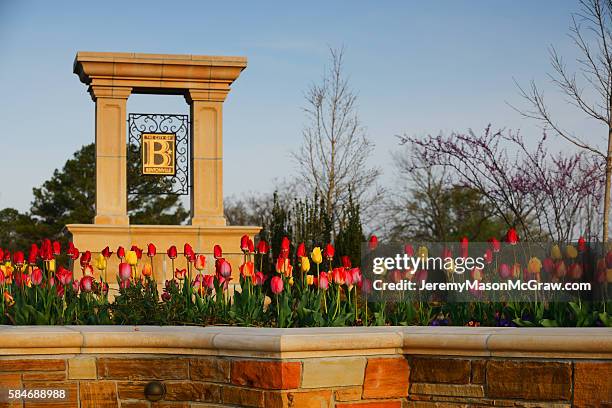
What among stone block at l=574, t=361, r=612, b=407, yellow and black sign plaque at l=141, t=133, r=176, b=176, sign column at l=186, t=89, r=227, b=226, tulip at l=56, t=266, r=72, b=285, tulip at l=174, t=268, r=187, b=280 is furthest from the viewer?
yellow and black sign plaque at l=141, t=133, r=176, b=176

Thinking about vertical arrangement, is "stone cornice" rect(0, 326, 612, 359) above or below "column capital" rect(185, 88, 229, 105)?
below

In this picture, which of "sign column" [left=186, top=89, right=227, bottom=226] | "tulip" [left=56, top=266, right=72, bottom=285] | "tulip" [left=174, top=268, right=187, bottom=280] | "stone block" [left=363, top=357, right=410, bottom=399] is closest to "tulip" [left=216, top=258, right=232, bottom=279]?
"tulip" [left=174, top=268, right=187, bottom=280]

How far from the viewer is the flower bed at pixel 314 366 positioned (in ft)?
16.4

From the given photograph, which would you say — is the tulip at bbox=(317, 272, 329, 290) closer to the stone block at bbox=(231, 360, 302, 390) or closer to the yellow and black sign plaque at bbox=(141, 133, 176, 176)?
the stone block at bbox=(231, 360, 302, 390)

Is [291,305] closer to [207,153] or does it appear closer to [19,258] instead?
[19,258]

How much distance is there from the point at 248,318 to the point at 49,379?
4.79 feet

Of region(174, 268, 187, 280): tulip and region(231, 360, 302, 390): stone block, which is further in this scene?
region(174, 268, 187, 280): tulip

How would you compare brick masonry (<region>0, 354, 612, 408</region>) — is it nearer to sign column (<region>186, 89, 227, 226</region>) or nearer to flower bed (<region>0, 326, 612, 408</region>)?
flower bed (<region>0, 326, 612, 408</region>)

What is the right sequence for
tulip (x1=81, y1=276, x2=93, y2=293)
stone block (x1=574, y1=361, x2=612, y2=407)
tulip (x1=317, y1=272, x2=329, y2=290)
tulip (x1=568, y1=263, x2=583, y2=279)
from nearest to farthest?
1. stone block (x1=574, y1=361, x2=612, y2=407)
2. tulip (x1=317, y1=272, x2=329, y2=290)
3. tulip (x1=568, y1=263, x2=583, y2=279)
4. tulip (x1=81, y1=276, x2=93, y2=293)

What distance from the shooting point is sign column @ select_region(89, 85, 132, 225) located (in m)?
15.2

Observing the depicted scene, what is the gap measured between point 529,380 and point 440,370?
521 mm

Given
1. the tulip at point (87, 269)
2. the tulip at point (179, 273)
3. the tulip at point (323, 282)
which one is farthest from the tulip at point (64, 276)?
the tulip at point (323, 282)

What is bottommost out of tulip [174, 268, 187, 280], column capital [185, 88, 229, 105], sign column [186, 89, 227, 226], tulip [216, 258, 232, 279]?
tulip [174, 268, 187, 280]

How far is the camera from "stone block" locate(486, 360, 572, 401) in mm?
4965
